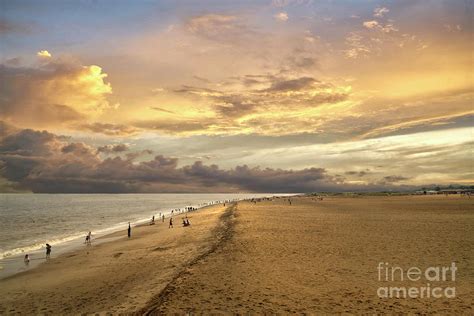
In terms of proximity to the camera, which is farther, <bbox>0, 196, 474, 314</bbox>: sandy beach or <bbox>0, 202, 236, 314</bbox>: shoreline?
<bbox>0, 202, 236, 314</bbox>: shoreline

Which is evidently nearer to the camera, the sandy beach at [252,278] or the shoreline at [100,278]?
the sandy beach at [252,278]

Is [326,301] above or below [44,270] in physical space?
above

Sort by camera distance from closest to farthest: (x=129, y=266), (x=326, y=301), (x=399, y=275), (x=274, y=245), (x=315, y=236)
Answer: (x=326, y=301) → (x=399, y=275) → (x=129, y=266) → (x=274, y=245) → (x=315, y=236)

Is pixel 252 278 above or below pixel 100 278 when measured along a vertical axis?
above

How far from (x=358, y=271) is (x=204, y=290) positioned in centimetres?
898

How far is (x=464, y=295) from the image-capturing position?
13992mm

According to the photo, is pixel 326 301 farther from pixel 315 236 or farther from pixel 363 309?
pixel 315 236

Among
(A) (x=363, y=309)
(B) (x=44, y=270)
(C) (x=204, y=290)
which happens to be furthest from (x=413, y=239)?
(B) (x=44, y=270)

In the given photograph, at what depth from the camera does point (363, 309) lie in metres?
12.7

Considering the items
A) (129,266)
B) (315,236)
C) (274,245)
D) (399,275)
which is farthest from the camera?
(315,236)

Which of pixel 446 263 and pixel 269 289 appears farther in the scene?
pixel 446 263

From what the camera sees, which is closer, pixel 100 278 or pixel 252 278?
pixel 252 278

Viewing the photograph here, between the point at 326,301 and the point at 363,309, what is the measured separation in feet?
5.01

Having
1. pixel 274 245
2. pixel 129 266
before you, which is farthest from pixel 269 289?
pixel 129 266
